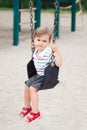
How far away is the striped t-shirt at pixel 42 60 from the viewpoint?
3475 mm

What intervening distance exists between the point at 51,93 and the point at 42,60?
180 cm

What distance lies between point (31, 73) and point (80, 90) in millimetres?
1993

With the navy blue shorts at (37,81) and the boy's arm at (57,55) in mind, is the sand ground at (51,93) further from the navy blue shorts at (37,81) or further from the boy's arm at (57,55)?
the boy's arm at (57,55)

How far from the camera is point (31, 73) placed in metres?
3.54

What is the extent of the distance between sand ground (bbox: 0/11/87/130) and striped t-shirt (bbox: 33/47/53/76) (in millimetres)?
669

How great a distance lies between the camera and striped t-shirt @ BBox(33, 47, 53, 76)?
347 centimetres

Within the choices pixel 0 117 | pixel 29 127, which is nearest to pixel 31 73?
pixel 29 127

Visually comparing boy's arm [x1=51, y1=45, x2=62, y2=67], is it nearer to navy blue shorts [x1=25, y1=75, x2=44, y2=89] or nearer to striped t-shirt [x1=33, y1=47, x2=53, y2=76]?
striped t-shirt [x1=33, y1=47, x2=53, y2=76]

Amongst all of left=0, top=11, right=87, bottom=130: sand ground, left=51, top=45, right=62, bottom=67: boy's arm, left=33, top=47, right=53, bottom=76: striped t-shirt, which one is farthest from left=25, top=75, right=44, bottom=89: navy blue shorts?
left=0, top=11, right=87, bottom=130: sand ground

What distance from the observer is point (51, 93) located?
5.26 m

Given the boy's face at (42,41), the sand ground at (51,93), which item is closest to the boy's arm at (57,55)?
the boy's face at (42,41)

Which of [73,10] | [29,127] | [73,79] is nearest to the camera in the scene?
[29,127]

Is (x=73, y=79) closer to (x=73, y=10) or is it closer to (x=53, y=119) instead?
(x=53, y=119)

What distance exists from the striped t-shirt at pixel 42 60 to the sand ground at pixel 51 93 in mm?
669
